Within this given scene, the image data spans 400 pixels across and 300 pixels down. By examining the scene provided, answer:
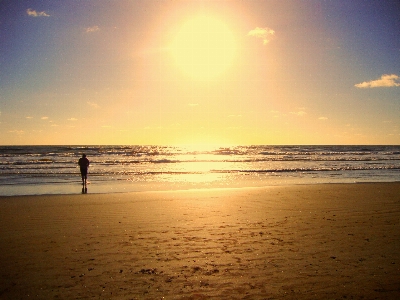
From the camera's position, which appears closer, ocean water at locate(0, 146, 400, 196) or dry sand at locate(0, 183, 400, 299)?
dry sand at locate(0, 183, 400, 299)

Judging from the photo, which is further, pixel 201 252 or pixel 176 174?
pixel 176 174

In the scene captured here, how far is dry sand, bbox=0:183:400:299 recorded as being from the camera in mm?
4984

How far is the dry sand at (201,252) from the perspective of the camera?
4.98 metres

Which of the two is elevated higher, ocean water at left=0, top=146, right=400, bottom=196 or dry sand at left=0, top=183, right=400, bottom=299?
dry sand at left=0, top=183, right=400, bottom=299

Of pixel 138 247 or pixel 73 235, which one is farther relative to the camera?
pixel 73 235

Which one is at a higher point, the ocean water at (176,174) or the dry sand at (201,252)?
the dry sand at (201,252)

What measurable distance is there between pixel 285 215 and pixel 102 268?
241 inches

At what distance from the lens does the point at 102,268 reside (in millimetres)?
5762

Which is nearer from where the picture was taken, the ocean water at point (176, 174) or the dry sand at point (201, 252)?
the dry sand at point (201, 252)

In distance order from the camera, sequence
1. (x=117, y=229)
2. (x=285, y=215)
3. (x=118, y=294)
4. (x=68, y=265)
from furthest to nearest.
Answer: (x=285, y=215) → (x=117, y=229) → (x=68, y=265) → (x=118, y=294)

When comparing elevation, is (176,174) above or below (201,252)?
below

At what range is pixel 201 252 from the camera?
6539 millimetres

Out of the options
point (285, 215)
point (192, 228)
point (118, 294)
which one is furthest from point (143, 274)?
point (285, 215)

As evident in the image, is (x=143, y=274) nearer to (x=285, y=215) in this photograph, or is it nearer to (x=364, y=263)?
(x=364, y=263)
